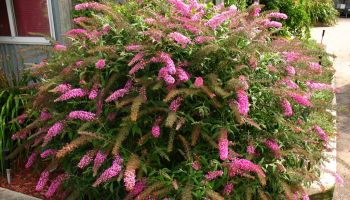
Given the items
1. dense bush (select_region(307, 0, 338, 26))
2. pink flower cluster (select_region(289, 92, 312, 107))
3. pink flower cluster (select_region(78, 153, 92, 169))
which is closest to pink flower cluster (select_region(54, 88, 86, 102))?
pink flower cluster (select_region(78, 153, 92, 169))

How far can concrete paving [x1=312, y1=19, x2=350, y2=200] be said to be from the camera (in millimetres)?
4336

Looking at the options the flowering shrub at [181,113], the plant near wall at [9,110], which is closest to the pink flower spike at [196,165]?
the flowering shrub at [181,113]

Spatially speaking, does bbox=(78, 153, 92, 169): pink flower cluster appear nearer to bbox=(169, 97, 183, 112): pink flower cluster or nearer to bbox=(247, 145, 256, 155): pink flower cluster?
bbox=(169, 97, 183, 112): pink flower cluster

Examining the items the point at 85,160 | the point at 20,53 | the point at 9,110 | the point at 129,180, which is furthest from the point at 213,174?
the point at 20,53

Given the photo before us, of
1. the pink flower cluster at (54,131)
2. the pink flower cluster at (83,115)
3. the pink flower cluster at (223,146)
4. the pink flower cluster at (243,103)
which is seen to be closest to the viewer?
the pink flower cluster at (223,146)

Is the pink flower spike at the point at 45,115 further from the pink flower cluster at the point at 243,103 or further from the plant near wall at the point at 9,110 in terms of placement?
the pink flower cluster at the point at 243,103

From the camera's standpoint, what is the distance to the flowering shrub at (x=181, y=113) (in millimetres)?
2830

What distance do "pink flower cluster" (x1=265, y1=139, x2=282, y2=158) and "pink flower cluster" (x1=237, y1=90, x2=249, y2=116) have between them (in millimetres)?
369

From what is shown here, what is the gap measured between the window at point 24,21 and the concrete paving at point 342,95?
12.8 feet

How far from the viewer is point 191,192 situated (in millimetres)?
2719

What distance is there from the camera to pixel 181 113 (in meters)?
2.89

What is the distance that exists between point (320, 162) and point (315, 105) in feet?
1.73

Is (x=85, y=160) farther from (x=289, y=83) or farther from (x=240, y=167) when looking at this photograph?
(x=289, y=83)

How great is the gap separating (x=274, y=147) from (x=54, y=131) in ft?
5.55
